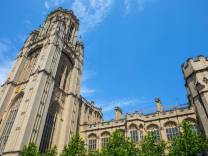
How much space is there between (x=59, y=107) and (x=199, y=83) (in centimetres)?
3032

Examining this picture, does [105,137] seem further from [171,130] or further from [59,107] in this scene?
[171,130]

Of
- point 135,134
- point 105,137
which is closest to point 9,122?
point 105,137

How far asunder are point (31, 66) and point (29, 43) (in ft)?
31.5

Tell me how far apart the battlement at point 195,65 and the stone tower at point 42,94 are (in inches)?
1077

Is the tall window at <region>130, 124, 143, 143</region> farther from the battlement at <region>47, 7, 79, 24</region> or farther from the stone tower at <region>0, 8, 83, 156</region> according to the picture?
the battlement at <region>47, 7, 79, 24</region>

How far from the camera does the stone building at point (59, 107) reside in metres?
36.1

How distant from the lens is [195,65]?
3603cm

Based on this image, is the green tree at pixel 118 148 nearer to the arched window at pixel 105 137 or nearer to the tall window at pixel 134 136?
the tall window at pixel 134 136

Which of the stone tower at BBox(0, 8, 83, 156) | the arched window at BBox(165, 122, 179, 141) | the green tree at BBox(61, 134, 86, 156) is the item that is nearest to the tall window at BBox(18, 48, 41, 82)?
the stone tower at BBox(0, 8, 83, 156)

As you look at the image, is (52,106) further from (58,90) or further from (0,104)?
(0,104)

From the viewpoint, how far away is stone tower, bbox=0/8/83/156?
3831cm

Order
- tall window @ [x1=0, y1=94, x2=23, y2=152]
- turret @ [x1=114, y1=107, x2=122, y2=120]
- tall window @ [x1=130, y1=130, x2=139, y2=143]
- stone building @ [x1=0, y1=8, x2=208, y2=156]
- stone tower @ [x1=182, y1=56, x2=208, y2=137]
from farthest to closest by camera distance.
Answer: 1. turret @ [x1=114, y1=107, x2=122, y2=120]
2. tall window @ [x1=0, y1=94, x2=23, y2=152]
3. tall window @ [x1=130, y1=130, x2=139, y2=143]
4. stone building @ [x1=0, y1=8, x2=208, y2=156]
5. stone tower @ [x1=182, y1=56, x2=208, y2=137]

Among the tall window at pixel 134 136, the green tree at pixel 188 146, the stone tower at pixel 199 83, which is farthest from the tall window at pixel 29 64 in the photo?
the green tree at pixel 188 146

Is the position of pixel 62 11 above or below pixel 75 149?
above
